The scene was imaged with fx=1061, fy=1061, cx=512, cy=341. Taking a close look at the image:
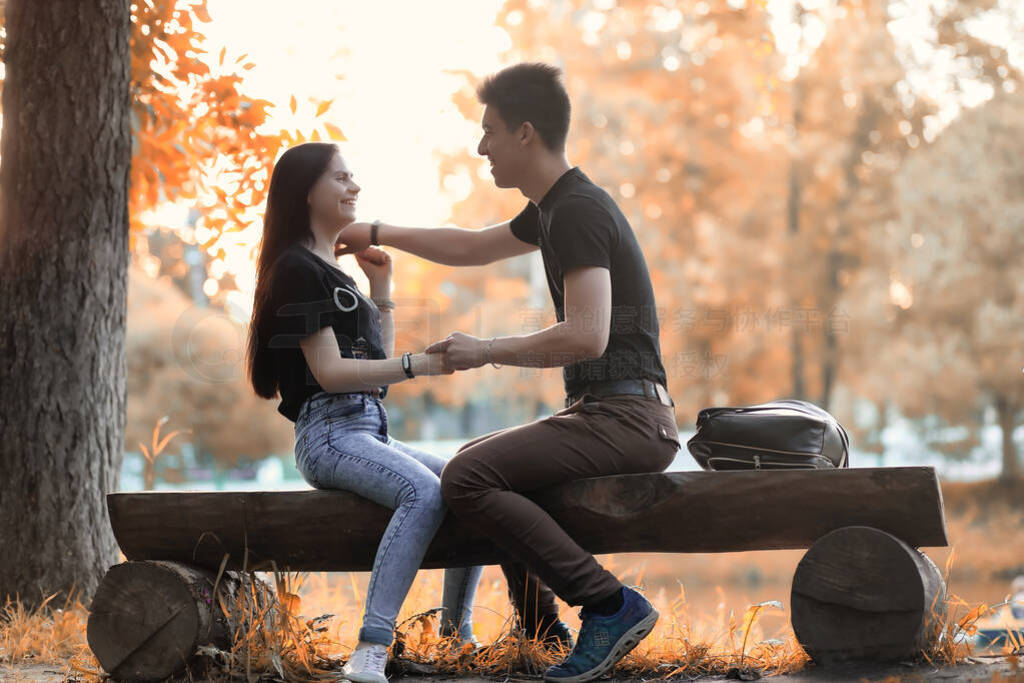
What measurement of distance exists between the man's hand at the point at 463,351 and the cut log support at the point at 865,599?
4.03ft

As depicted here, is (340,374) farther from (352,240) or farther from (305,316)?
(352,240)

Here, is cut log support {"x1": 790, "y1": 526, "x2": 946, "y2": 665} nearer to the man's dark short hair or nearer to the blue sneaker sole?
the blue sneaker sole

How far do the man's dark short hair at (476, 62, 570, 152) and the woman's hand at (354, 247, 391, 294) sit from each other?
0.77 meters

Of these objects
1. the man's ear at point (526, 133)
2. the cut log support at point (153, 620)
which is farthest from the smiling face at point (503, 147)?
the cut log support at point (153, 620)

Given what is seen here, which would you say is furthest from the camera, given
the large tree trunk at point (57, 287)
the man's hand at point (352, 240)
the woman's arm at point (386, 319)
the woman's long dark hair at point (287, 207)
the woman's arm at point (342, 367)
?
the large tree trunk at point (57, 287)

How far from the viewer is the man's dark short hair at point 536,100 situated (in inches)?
143

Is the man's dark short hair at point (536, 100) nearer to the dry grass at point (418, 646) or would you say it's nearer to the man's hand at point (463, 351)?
the man's hand at point (463, 351)

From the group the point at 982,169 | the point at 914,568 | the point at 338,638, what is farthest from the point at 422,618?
the point at 982,169

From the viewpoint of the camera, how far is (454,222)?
1505 centimetres

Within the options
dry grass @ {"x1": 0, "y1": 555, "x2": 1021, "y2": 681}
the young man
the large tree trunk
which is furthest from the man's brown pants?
the large tree trunk

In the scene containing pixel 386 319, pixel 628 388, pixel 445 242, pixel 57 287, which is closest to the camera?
pixel 628 388

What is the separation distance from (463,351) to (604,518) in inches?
28.7

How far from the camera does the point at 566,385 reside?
3.70 meters

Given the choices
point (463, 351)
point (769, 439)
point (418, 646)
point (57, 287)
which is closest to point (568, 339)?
point (463, 351)
